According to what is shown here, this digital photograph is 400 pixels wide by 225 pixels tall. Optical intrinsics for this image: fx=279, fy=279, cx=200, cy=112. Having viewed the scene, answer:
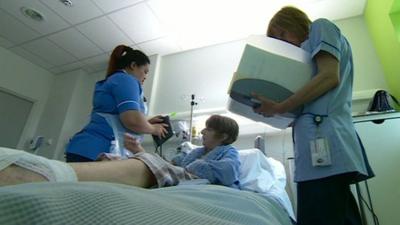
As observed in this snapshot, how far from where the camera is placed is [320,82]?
0.87m

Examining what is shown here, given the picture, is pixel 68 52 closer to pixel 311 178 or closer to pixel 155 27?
pixel 155 27

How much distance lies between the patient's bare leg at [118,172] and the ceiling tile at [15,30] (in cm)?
282

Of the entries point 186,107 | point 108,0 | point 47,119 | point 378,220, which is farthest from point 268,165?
point 47,119

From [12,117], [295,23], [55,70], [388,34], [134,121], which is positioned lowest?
[134,121]

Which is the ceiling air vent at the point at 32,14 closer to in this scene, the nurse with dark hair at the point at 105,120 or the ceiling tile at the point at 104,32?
the ceiling tile at the point at 104,32

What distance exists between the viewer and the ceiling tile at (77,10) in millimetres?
2502

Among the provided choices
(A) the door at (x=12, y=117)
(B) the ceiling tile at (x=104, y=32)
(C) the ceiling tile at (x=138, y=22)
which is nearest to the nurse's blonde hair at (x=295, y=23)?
(C) the ceiling tile at (x=138, y=22)

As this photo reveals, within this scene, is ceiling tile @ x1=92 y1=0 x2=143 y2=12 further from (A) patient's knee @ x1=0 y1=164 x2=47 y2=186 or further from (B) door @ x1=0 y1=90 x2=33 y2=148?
(A) patient's knee @ x1=0 y1=164 x2=47 y2=186

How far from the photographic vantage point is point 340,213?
764mm

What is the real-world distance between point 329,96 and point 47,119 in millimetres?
3368

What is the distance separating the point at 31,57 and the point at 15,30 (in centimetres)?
49

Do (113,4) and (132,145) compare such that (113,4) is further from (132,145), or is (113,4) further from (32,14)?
(132,145)

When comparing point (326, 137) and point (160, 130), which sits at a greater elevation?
point (160, 130)

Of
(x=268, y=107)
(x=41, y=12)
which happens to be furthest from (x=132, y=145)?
(x=41, y=12)
